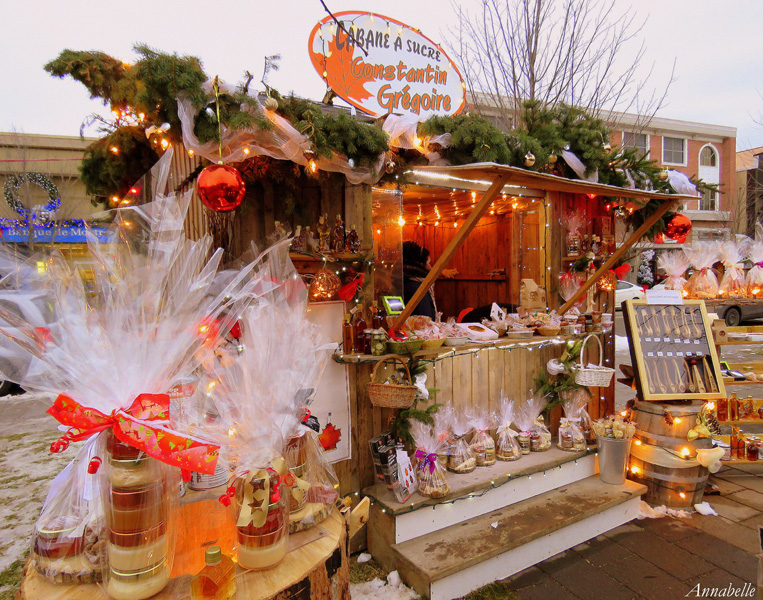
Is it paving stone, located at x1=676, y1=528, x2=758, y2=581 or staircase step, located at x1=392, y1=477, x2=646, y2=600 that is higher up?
staircase step, located at x1=392, y1=477, x2=646, y2=600

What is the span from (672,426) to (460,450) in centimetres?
194

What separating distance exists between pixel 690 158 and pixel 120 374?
24.8 m

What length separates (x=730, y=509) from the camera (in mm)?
3799

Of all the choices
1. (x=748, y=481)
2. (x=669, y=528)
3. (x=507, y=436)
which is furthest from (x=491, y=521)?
(x=748, y=481)

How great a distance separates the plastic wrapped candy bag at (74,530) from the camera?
4.61 ft

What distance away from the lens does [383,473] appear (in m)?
3.11

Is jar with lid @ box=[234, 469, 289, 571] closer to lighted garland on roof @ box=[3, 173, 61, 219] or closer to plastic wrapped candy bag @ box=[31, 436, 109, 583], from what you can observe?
plastic wrapped candy bag @ box=[31, 436, 109, 583]

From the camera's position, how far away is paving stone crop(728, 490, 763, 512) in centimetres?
386

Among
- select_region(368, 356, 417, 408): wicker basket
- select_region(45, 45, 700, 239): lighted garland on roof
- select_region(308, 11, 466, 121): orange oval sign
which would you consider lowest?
select_region(368, 356, 417, 408): wicker basket

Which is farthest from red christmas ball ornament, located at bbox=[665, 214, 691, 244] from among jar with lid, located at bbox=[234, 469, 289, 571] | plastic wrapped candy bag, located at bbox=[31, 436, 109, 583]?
plastic wrapped candy bag, located at bbox=[31, 436, 109, 583]

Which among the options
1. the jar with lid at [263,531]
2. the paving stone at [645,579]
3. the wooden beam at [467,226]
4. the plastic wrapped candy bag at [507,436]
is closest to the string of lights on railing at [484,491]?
the plastic wrapped candy bag at [507,436]

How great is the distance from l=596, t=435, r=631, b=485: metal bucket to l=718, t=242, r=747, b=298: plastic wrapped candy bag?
2.06m

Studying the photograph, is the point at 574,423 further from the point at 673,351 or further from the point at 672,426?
the point at 673,351

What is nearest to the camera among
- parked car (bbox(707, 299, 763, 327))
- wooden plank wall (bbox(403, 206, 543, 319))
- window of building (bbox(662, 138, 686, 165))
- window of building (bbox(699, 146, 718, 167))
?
wooden plank wall (bbox(403, 206, 543, 319))
